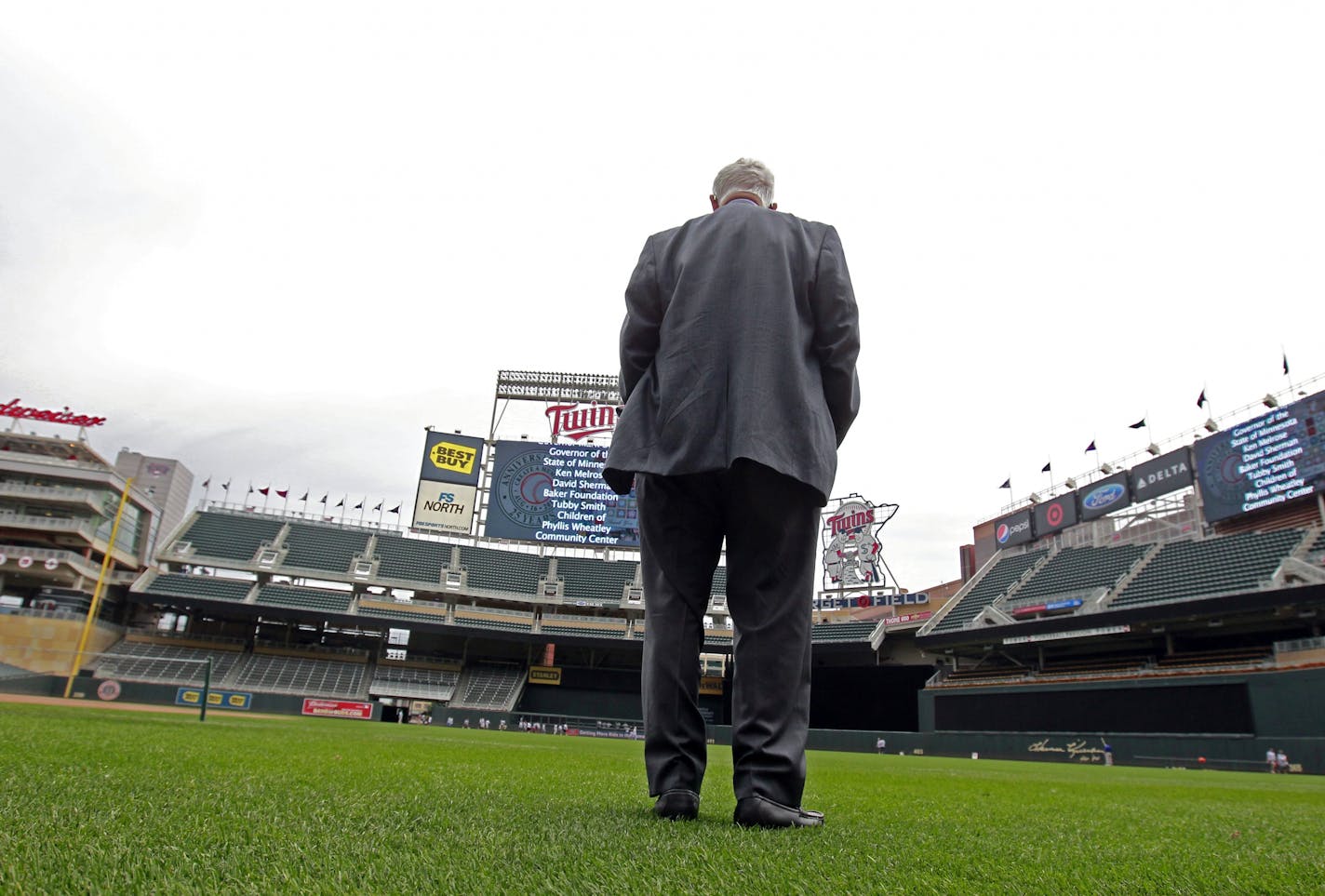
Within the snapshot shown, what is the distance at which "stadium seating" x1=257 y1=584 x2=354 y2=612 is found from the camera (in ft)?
97.1

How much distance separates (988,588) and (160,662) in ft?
98.6

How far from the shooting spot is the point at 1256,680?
16.6 m

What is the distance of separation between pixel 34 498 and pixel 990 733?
36.1 metres

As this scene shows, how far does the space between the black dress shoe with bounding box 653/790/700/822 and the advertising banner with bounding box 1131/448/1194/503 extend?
27.6 m

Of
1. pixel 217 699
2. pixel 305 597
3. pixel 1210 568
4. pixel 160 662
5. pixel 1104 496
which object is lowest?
pixel 217 699

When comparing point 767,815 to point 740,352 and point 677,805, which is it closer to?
Result: point 677,805

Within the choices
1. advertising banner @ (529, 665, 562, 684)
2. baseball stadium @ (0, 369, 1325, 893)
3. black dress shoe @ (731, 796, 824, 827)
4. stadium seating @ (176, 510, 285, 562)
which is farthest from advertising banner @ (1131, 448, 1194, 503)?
stadium seating @ (176, 510, 285, 562)

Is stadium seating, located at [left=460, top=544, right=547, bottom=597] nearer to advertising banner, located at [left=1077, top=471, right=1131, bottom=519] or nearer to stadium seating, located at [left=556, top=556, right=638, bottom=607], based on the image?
stadium seating, located at [left=556, top=556, right=638, bottom=607]

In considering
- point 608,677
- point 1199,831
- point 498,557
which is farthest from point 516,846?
point 498,557

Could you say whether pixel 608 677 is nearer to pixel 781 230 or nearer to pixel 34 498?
pixel 34 498

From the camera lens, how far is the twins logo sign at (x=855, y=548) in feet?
95.8

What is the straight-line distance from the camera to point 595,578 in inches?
1359

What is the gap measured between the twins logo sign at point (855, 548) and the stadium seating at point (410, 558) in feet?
54.2
